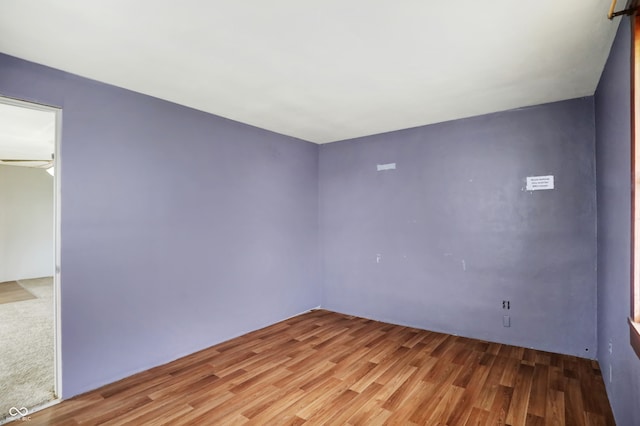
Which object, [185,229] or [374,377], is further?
[185,229]

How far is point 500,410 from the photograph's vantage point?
227 centimetres

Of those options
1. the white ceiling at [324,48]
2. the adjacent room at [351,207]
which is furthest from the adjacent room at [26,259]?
the white ceiling at [324,48]

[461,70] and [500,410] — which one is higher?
[461,70]

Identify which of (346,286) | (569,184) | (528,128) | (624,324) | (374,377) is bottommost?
(374,377)

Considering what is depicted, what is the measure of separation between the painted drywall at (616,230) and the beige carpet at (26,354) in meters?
3.91

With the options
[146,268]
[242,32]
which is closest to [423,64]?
[242,32]

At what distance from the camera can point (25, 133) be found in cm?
410

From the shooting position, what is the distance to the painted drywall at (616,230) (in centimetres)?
175

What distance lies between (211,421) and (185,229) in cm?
179

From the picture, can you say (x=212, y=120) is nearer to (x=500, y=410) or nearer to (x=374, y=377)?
(x=374, y=377)

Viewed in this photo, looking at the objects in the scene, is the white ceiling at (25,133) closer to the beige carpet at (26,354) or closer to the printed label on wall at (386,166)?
the beige carpet at (26,354)

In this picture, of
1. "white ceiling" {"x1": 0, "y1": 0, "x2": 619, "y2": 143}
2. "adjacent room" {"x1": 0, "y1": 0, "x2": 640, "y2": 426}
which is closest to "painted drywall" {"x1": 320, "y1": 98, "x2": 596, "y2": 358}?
"adjacent room" {"x1": 0, "y1": 0, "x2": 640, "y2": 426}

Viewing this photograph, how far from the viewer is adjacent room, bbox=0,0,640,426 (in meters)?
1.93

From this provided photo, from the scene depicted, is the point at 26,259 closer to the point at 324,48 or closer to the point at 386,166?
the point at 386,166
